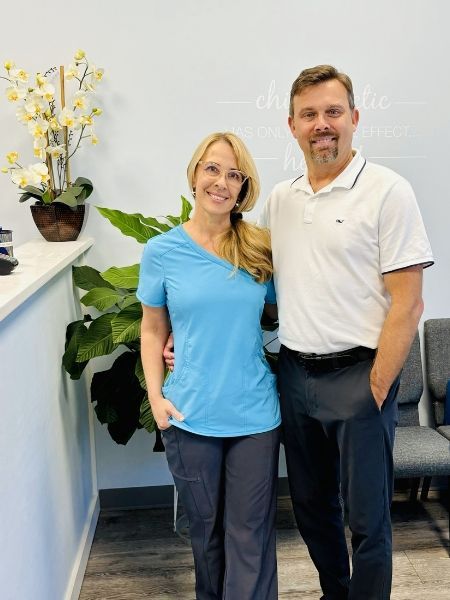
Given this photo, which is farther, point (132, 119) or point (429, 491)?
point (429, 491)

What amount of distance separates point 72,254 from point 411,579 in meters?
1.80

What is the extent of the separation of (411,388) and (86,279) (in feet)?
5.24

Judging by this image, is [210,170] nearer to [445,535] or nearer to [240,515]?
[240,515]

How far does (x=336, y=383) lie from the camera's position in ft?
5.21

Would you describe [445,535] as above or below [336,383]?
below

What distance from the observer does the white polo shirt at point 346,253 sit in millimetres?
1477

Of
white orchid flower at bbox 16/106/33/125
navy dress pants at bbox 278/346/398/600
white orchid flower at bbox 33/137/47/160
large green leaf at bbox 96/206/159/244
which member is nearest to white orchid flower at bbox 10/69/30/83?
white orchid flower at bbox 16/106/33/125

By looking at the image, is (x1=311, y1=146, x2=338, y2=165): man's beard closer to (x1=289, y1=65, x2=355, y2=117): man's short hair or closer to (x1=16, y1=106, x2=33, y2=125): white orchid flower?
(x1=289, y1=65, x2=355, y2=117): man's short hair

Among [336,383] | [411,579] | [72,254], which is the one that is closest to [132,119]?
[72,254]

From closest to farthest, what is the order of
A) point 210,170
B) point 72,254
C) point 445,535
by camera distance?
point 210,170 < point 72,254 < point 445,535

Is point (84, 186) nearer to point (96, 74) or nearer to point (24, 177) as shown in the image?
point (24, 177)

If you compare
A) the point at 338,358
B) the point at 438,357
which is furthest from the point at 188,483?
the point at 438,357

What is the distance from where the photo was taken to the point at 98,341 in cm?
213

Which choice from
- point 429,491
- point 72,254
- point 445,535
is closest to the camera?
point 72,254
